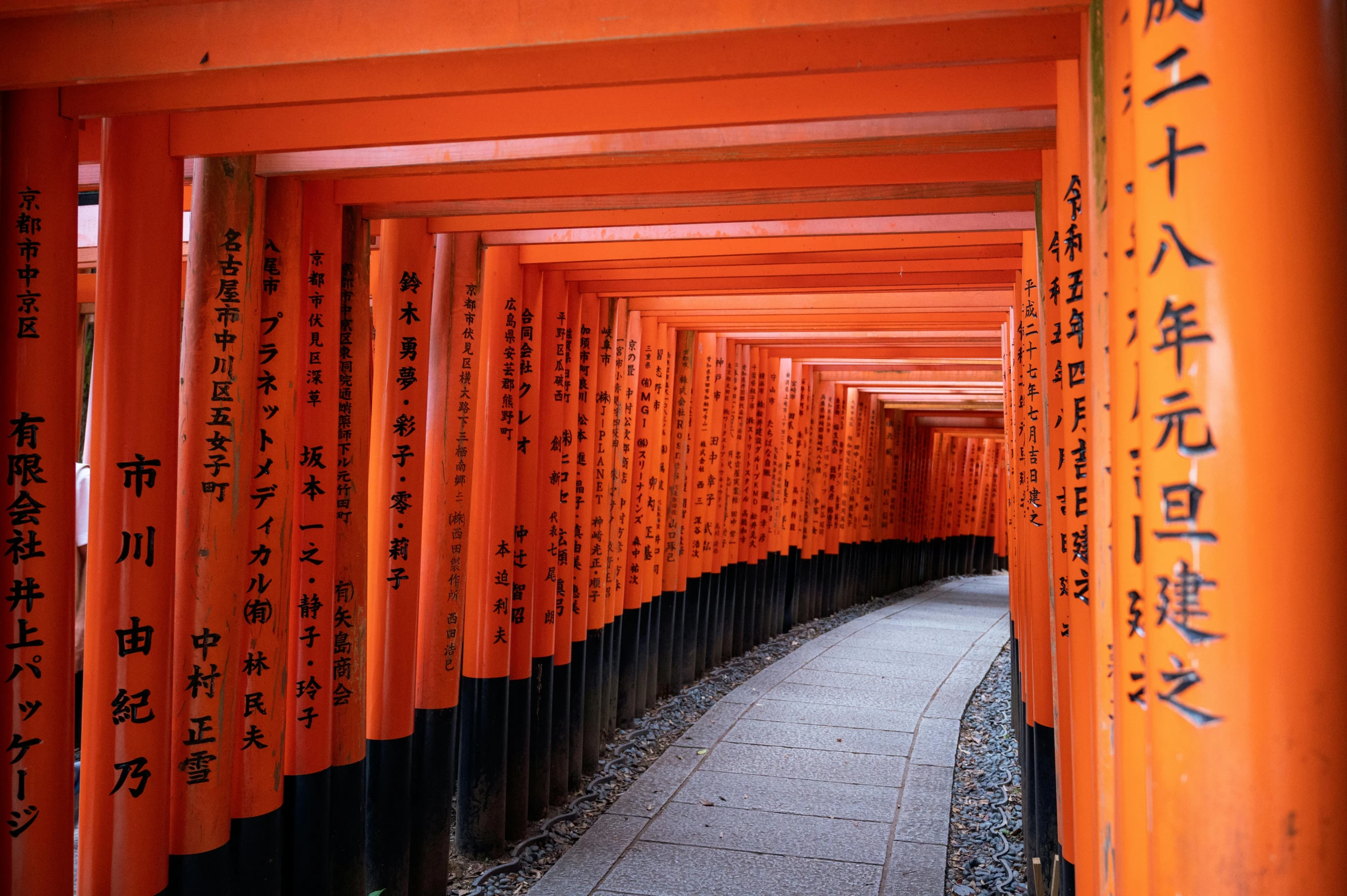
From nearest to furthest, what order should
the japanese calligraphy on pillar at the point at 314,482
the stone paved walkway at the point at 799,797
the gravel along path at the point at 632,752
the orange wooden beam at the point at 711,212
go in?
the japanese calligraphy on pillar at the point at 314,482 < the orange wooden beam at the point at 711,212 < the stone paved walkway at the point at 799,797 < the gravel along path at the point at 632,752

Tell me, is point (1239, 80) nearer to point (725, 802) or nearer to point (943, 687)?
point (725, 802)

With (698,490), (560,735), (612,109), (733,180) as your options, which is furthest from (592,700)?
(612,109)

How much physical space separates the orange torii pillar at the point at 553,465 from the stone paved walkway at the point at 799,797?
0.50 metres

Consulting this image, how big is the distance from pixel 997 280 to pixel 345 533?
3.66 m

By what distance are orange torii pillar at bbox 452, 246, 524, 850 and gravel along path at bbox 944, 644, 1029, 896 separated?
2289 millimetres

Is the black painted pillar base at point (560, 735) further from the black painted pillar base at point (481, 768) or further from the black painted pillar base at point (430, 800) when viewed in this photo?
the black painted pillar base at point (430, 800)

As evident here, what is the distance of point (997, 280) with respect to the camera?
5391 mm

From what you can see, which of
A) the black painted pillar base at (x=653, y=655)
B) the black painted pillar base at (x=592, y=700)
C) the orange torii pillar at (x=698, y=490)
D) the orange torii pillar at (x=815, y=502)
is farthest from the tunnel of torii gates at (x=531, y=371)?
the orange torii pillar at (x=815, y=502)

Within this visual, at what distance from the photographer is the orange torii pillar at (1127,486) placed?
1.21m

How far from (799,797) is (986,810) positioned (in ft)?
3.51

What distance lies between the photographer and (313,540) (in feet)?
12.0

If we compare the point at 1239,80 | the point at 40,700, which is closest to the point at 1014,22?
the point at 1239,80

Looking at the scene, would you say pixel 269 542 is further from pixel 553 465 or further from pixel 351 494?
pixel 553 465

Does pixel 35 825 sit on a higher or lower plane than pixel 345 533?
lower
